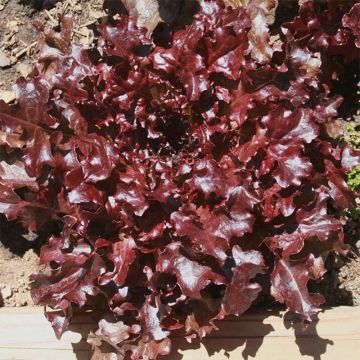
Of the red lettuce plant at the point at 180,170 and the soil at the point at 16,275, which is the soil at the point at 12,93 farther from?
the red lettuce plant at the point at 180,170

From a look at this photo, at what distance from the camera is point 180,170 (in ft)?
8.27

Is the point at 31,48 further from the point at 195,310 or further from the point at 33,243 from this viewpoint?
the point at 195,310

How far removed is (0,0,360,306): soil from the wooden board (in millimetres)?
248

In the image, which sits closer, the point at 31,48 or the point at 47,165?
the point at 47,165

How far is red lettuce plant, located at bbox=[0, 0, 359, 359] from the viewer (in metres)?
2.42

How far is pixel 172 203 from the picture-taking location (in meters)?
2.46

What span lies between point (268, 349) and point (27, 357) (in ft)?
3.20

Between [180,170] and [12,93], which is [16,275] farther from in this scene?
[180,170]

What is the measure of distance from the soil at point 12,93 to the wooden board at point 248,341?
0.81 feet

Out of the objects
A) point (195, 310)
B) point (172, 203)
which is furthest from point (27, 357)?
point (172, 203)

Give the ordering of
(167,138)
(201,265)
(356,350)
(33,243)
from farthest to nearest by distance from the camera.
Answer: (33,243) < (167,138) < (356,350) < (201,265)

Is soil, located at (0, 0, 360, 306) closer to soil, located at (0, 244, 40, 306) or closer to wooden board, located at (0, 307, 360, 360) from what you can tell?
soil, located at (0, 244, 40, 306)

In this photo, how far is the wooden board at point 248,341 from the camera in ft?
8.48

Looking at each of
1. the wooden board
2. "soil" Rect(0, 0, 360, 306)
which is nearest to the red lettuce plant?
the wooden board
